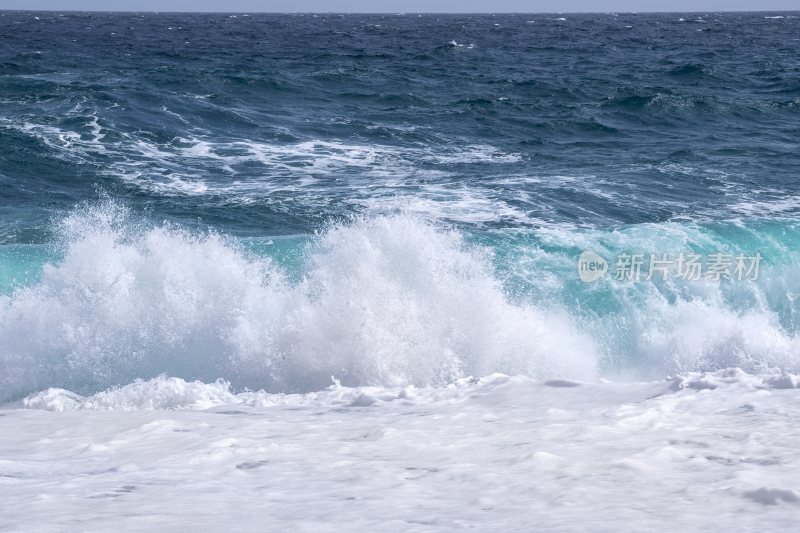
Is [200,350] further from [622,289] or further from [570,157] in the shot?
[570,157]

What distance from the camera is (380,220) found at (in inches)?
→ 357

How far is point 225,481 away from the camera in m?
4.43

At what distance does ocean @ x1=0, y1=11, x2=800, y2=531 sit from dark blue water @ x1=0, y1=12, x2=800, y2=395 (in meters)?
0.05

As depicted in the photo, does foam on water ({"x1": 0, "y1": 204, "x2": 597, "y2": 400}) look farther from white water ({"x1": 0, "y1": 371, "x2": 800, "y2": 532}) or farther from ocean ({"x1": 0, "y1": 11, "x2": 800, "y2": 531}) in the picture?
white water ({"x1": 0, "y1": 371, "x2": 800, "y2": 532})

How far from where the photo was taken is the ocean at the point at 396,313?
427 centimetres

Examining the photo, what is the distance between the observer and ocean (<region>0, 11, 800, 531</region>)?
4.27 metres

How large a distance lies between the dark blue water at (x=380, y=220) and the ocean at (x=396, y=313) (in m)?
0.05

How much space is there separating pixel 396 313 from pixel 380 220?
1.36 metres

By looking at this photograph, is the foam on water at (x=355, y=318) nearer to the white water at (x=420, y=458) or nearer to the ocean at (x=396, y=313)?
the ocean at (x=396, y=313)

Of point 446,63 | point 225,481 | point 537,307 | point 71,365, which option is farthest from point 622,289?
point 446,63

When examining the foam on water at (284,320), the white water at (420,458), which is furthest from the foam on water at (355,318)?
the white water at (420,458)

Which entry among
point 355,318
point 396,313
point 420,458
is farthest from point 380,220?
point 420,458

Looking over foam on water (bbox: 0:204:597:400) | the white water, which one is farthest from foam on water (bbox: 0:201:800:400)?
the white water

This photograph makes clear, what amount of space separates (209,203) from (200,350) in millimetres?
5327
